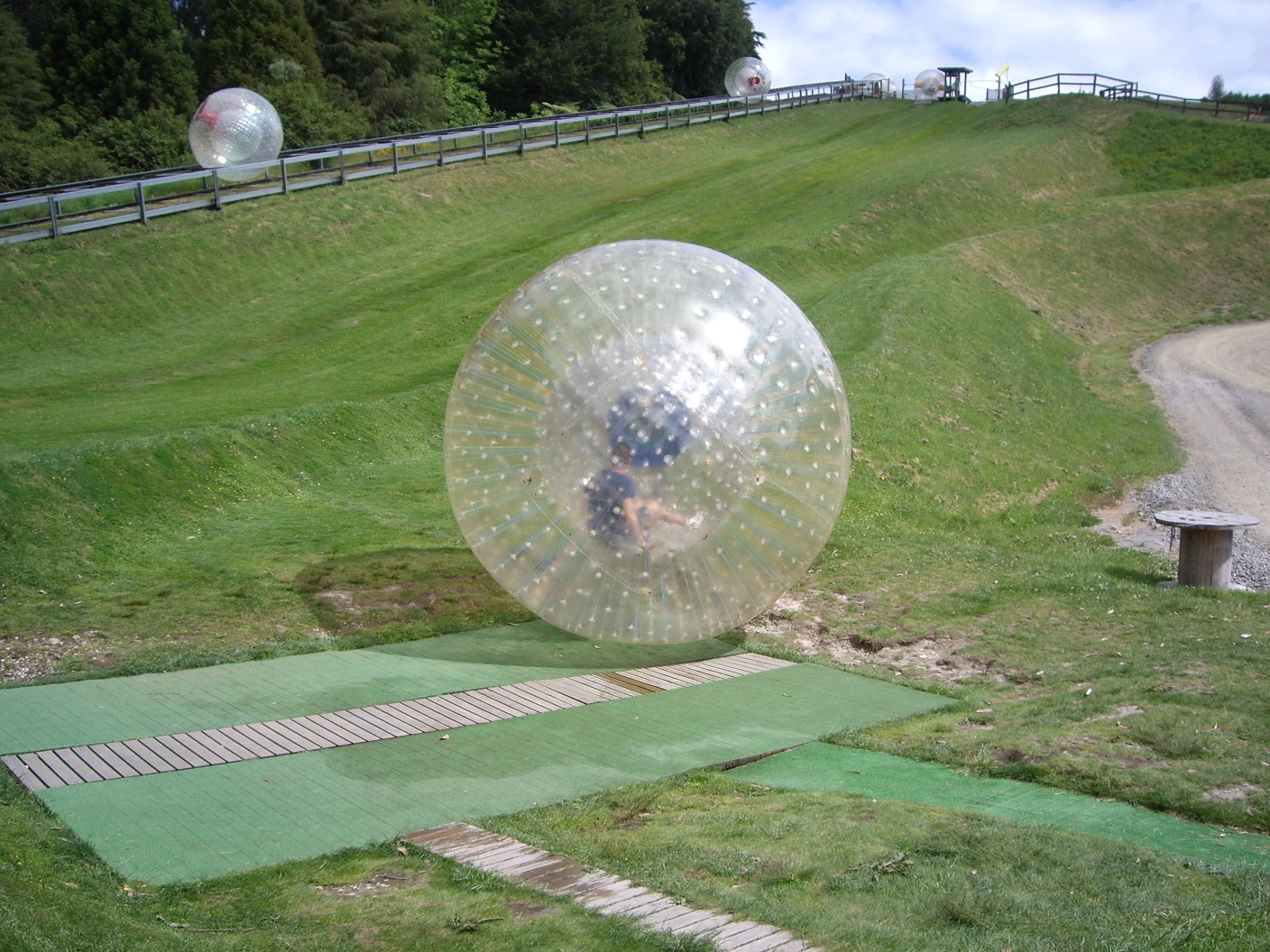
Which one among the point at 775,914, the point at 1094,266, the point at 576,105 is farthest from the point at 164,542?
the point at 576,105

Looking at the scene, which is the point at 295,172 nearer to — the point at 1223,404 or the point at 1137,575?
the point at 1223,404

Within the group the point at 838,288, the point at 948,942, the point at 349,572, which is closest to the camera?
the point at 948,942

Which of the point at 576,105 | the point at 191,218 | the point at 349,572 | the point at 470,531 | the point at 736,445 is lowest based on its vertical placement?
the point at 349,572

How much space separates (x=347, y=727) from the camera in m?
8.89

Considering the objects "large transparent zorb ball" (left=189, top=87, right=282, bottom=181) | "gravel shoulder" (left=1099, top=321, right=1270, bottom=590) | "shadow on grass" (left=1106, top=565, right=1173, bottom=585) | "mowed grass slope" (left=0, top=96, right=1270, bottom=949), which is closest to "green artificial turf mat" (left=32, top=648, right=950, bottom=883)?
"mowed grass slope" (left=0, top=96, right=1270, bottom=949)

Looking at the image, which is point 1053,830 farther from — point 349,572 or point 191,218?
point 191,218

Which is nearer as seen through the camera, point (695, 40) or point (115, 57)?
point (115, 57)

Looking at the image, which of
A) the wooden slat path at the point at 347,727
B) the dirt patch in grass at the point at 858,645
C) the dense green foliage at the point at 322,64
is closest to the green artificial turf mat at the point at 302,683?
the wooden slat path at the point at 347,727

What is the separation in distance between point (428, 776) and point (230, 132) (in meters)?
25.9

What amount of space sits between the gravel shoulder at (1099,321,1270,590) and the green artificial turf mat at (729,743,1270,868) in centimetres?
851

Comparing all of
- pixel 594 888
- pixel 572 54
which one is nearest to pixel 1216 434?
pixel 594 888

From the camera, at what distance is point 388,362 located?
72.3 feet

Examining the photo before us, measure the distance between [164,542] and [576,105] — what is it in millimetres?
47803

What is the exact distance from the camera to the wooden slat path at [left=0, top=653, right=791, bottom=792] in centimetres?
795
